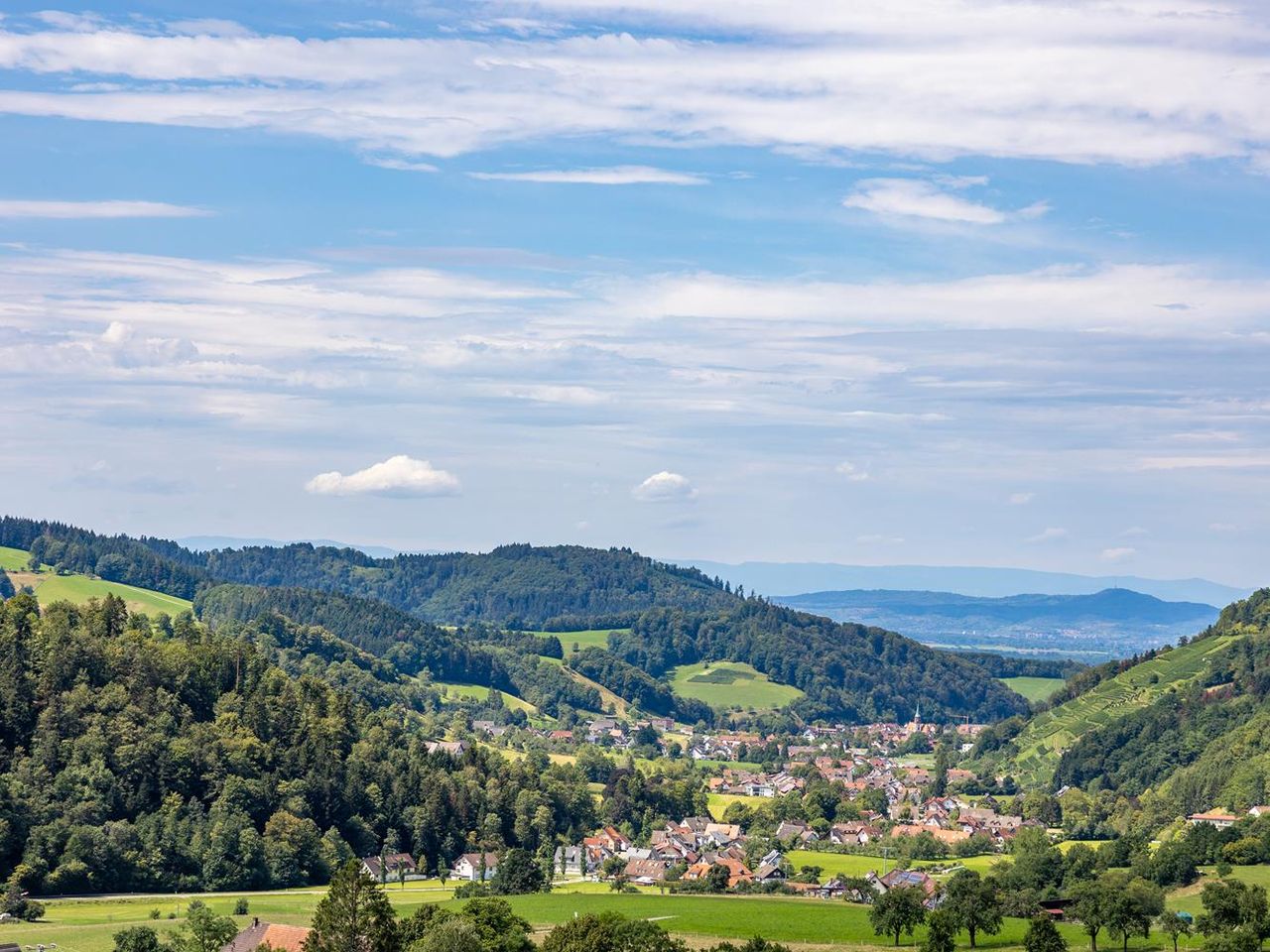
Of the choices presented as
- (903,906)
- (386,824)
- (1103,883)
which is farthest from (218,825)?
(1103,883)

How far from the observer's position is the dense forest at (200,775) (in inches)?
4547

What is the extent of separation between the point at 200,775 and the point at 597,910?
43536 millimetres

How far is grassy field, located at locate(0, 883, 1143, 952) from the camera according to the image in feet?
298

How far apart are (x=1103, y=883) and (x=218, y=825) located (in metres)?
64.8

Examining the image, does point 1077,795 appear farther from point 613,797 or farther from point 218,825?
point 218,825

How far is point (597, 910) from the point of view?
102m

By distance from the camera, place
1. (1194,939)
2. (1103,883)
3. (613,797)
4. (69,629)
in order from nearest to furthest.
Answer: (1194,939) → (1103,883) → (69,629) → (613,797)

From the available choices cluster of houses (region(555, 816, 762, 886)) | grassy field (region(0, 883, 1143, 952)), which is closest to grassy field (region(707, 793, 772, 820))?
cluster of houses (region(555, 816, 762, 886))

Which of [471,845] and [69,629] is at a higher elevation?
[69,629]

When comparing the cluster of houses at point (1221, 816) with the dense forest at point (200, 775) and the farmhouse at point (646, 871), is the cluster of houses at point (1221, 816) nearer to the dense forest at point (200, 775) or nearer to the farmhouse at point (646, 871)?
the farmhouse at point (646, 871)

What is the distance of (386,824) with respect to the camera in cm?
14012

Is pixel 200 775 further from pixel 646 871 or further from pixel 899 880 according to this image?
pixel 899 880

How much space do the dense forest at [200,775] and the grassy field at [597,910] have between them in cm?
765

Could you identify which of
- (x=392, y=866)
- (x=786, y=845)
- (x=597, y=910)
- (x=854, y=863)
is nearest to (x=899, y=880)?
(x=854, y=863)
